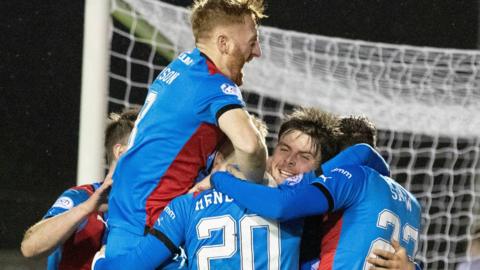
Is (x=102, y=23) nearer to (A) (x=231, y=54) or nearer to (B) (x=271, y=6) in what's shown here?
(A) (x=231, y=54)

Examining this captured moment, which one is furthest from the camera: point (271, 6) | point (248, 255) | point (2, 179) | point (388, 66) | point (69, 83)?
point (271, 6)

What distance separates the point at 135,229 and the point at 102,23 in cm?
151

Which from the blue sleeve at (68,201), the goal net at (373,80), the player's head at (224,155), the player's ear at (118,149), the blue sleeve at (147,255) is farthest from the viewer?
the goal net at (373,80)

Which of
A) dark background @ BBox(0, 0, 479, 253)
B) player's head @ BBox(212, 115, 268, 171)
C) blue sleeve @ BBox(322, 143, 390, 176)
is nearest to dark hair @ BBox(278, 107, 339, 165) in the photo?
blue sleeve @ BBox(322, 143, 390, 176)

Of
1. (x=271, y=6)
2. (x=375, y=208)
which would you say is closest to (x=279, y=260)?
(x=375, y=208)

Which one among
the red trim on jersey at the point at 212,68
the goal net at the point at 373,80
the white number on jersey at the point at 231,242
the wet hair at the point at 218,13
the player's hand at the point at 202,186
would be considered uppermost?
the goal net at the point at 373,80

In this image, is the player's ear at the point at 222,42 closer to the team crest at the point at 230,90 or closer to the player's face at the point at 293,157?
the team crest at the point at 230,90

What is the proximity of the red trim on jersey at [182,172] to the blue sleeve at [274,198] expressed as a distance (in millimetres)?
117

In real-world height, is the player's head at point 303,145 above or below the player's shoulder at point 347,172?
above

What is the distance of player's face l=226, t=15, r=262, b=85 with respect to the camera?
2.82m

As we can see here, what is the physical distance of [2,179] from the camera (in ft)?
38.6

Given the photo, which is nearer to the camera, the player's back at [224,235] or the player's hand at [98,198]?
the player's back at [224,235]

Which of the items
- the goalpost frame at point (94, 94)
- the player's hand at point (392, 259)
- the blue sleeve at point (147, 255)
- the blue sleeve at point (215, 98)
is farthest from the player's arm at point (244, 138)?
the goalpost frame at point (94, 94)

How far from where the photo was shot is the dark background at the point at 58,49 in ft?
40.7
